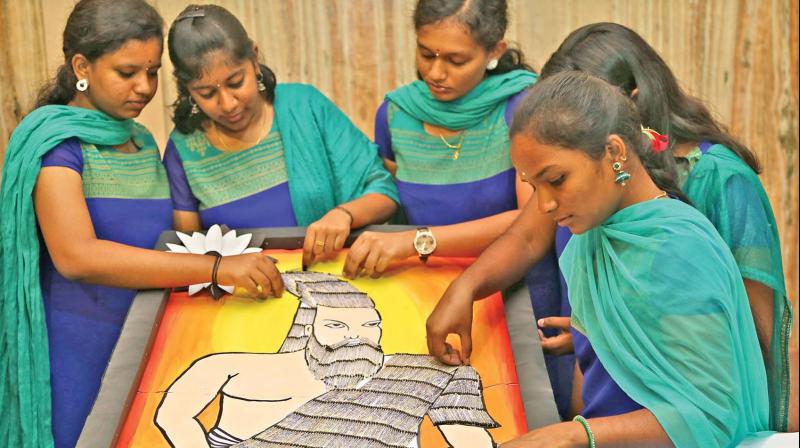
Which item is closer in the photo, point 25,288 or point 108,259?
point 108,259

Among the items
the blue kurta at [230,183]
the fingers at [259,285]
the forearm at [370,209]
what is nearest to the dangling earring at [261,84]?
the blue kurta at [230,183]

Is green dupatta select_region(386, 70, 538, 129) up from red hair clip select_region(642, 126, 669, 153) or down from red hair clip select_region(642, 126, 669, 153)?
down

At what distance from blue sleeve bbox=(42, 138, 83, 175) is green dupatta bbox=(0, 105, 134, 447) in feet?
0.06

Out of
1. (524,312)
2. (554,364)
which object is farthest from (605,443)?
(554,364)

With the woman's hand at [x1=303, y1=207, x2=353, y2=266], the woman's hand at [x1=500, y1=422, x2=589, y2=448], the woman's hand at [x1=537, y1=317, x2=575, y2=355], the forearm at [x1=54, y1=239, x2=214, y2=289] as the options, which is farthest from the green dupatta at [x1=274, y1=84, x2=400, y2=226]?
the woman's hand at [x1=500, y1=422, x2=589, y2=448]

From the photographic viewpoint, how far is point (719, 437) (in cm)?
175

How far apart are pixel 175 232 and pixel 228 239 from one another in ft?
0.48

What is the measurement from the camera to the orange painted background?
1.97m

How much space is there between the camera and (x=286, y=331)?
2223 millimetres

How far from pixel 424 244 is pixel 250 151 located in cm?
57

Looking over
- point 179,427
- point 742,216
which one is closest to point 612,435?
point 742,216

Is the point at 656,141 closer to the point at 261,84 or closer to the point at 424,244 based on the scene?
the point at 424,244

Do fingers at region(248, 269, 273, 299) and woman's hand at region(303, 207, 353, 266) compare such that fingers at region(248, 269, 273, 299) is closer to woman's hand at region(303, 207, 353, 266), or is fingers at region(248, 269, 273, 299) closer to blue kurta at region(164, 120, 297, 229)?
woman's hand at region(303, 207, 353, 266)

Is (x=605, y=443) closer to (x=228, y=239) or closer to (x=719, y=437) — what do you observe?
(x=719, y=437)
